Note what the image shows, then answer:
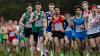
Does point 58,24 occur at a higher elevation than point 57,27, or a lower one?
higher

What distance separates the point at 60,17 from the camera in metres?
18.3

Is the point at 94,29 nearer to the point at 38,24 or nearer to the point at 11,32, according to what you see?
the point at 38,24

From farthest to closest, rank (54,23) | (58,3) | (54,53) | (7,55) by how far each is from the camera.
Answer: (58,3)
(7,55)
(54,53)
(54,23)

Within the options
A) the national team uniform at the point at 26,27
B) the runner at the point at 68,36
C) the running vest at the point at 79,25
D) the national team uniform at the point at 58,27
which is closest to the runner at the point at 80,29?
the running vest at the point at 79,25

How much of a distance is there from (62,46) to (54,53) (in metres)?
0.92

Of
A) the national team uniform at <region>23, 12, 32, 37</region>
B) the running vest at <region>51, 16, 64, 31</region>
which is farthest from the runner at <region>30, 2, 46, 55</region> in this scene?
the running vest at <region>51, 16, 64, 31</region>

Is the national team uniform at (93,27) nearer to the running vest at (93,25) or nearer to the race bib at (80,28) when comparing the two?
the running vest at (93,25)

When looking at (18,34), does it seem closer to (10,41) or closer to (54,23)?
(10,41)

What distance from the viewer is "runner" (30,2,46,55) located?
18.4 meters

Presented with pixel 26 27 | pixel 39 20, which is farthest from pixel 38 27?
pixel 26 27

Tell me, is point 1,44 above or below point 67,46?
below

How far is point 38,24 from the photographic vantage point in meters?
18.5

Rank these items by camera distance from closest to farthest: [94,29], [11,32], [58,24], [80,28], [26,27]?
[94,29]
[58,24]
[80,28]
[26,27]
[11,32]

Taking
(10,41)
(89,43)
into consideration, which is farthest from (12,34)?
(89,43)
